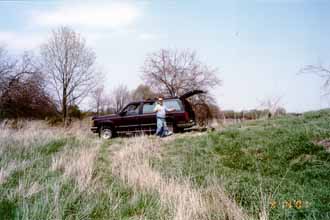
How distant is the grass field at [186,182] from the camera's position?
159 inches

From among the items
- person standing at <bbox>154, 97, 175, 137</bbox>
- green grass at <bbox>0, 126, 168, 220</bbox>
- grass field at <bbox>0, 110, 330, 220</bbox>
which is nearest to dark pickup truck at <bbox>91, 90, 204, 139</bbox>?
person standing at <bbox>154, 97, 175, 137</bbox>

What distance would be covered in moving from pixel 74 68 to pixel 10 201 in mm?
33220

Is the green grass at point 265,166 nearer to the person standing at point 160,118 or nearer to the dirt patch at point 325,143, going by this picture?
the dirt patch at point 325,143

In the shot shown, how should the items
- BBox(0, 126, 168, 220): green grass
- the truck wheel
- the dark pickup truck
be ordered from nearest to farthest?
BBox(0, 126, 168, 220): green grass, the dark pickup truck, the truck wheel

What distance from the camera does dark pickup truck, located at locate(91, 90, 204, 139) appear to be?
47.1ft

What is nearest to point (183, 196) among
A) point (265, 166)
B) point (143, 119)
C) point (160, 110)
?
point (265, 166)

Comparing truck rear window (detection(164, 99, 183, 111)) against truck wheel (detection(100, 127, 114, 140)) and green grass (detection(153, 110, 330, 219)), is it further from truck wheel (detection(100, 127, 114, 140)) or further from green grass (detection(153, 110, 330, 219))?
green grass (detection(153, 110, 330, 219))

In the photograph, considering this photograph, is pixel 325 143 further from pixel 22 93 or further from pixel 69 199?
pixel 22 93

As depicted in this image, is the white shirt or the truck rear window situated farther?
the truck rear window

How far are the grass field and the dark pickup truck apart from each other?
491cm

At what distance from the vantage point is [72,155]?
8.12 meters

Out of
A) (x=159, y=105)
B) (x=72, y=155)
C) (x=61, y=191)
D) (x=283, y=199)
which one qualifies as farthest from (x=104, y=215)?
(x=159, y=105)

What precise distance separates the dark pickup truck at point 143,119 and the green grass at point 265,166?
3.41 metres

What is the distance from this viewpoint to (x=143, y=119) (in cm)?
1493
